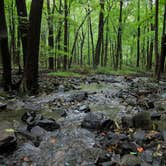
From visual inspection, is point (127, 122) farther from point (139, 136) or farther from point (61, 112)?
point (61, 112)

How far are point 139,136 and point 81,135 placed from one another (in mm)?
1137

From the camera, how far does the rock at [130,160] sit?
3.03m

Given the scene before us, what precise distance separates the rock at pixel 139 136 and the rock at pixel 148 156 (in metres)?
0.37

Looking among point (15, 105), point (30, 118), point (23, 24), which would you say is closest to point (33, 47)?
point (23, 24)

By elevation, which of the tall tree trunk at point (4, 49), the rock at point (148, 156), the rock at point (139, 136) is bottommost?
the rock at point (148, 156)

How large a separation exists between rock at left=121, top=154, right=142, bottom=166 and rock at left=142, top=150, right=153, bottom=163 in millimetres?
122

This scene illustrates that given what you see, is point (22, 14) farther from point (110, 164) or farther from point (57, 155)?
point (110, 164)

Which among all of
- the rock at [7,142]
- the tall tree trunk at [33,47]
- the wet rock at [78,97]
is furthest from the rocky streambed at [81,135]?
the tall tree trunk at [33,47]

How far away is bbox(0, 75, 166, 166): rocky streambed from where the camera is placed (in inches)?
128

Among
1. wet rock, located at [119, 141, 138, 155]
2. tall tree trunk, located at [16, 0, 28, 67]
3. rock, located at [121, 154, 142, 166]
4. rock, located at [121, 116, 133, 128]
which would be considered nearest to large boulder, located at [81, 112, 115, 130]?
rock, located at [121, 116, 133, 128]

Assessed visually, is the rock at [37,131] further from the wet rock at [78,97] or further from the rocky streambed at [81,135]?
the wet rock at [78,97]

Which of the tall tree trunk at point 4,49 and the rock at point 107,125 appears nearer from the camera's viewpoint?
the rock at point 107,125

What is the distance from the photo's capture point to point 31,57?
24.5 ft

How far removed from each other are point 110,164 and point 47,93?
18.4 feet
